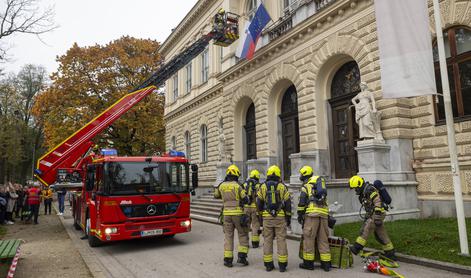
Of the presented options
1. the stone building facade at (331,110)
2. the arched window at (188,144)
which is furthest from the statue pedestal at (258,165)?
the arched window at (188,144)

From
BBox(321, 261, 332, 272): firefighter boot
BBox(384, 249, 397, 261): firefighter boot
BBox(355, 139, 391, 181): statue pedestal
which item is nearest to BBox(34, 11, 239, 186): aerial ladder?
BBox(355, 139, 391, 181): statue pedestal

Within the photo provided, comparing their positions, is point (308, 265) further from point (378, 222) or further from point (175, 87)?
point (175, 87)

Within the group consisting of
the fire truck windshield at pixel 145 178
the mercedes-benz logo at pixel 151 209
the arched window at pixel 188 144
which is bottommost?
the mercedes-benz logo at pixel 151 209

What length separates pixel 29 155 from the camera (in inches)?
1898

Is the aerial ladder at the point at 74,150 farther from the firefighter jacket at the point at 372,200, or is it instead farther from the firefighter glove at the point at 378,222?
the firefighter glove at the point at 378,222

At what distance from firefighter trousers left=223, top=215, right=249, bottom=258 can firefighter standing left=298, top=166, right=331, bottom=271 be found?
3.93 ft

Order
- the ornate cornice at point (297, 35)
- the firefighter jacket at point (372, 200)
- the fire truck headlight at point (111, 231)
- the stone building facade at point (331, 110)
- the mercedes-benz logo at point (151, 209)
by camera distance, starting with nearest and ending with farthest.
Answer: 1. the firefighter jacket at point (372, 200)
2. the fire truck headlight at point (111, 231)
3. the mercedes-benz logo at point (151, 209)
4. the stone building facade at point (331, 110)
5. the ornate cornice at point (297, 35)

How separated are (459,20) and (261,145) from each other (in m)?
10.3

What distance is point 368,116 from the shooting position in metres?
11.4

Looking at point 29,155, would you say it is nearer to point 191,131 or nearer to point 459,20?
point 191,131

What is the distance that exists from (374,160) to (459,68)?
366 cm

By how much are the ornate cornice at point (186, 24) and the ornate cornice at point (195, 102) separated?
6421 mm

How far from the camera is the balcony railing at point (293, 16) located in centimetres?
1477

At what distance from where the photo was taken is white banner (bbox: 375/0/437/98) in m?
7.70
